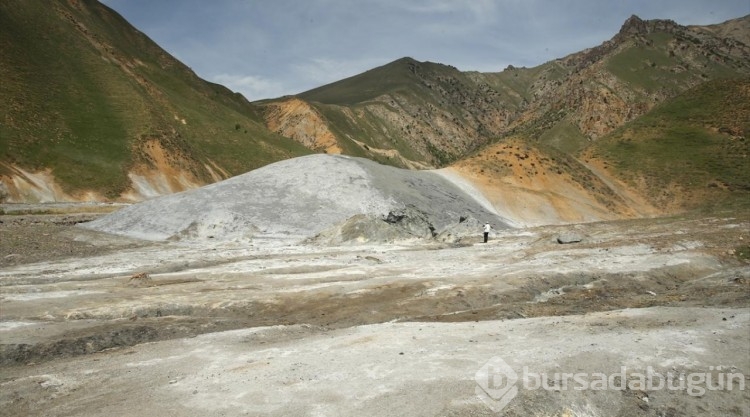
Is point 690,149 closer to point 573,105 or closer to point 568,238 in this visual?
point 568,238

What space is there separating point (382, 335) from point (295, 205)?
26.9 meters

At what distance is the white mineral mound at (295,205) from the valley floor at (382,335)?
9160 mm

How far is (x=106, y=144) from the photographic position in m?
66.8

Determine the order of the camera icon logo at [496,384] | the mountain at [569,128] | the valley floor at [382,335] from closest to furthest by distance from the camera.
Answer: the camera icon logo at [496,384] → the valley floor at [382,335] → the mountain at [569,128]

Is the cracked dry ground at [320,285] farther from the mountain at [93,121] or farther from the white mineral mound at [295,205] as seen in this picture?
the mountain at [93,121]

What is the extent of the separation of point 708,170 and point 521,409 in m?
71.4

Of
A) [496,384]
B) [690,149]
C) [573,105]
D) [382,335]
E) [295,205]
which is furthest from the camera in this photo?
[573,105]

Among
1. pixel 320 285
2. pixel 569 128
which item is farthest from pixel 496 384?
pixel 569 128

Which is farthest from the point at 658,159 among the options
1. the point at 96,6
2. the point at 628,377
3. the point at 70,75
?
the point at 96,6

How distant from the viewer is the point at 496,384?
9.20 m

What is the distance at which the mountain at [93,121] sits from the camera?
193 ft

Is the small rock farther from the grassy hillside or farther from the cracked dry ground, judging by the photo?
the grassy hillside

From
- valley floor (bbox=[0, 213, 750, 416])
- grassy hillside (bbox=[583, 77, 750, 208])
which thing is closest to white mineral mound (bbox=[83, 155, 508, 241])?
valley floor (bbox=[0, 213, 750, 416])

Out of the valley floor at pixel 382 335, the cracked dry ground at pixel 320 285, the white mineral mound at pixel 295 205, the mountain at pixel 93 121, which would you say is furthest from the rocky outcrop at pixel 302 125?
the valley floor at pixel 382 335
